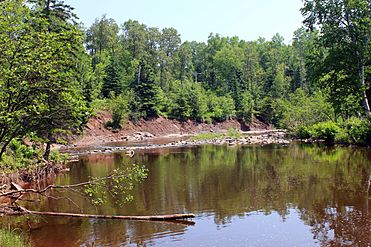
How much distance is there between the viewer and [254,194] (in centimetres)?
1686

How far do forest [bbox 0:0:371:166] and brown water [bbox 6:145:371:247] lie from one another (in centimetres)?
364

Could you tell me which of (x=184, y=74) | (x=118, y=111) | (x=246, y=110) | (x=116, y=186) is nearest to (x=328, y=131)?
(x=118, y=111)

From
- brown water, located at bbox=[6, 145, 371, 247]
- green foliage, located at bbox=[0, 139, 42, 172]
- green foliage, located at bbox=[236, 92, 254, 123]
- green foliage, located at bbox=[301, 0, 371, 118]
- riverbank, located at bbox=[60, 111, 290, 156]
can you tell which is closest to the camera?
→ brown water, located at bbox=[6, 145, 371, 247]

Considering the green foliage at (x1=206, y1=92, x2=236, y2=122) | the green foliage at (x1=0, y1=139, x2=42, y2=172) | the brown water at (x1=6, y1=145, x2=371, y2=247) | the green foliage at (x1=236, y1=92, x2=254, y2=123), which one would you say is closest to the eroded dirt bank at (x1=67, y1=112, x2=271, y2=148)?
the green foliage at (x1=206, y1=92, x2=236, y2=122)

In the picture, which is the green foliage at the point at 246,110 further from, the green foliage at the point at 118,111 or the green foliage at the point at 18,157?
the green foliage at the point at 18,157

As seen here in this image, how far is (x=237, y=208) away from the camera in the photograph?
575 inches

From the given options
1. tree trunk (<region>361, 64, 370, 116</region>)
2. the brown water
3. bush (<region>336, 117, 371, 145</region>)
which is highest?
tree trunk (<region>361, 64, 370, 116</region>)

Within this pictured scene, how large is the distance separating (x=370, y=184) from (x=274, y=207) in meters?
5.86

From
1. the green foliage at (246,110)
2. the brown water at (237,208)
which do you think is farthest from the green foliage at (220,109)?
the brown water at (237,208)

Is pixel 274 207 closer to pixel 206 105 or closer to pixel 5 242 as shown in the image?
pixel 5 242

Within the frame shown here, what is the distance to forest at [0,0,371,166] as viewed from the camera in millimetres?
11906

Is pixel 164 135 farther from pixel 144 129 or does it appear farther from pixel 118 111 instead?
pixel 118 111

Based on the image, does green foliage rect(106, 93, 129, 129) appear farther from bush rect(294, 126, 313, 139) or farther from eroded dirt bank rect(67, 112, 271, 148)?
bush rect(294, 126, 313, 139)

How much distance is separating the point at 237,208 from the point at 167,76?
226 feet
